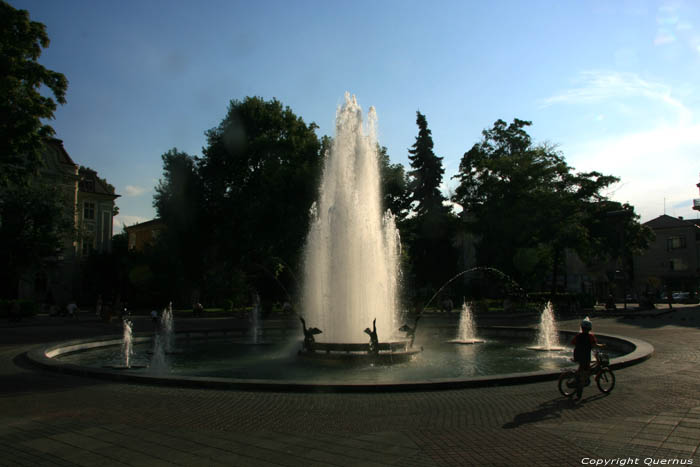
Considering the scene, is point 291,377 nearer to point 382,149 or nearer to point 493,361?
point 493,361

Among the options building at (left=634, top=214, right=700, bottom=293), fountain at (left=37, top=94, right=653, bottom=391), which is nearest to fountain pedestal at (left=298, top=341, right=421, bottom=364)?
fountain at (left=37, top=94, right=653, bottom=391)

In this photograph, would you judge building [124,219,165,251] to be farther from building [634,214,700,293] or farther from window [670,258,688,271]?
window [670,258,688,271]

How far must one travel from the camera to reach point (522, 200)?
150 feet

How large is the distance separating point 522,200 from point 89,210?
4933 cm

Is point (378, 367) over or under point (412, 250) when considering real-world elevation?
under

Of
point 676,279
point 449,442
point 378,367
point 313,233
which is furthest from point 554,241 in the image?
point 676,279

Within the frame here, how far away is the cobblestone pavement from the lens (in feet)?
19.2

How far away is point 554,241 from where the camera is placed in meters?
45.1

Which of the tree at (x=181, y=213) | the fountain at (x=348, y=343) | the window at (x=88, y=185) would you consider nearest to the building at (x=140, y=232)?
the window at (x=88, y=185)

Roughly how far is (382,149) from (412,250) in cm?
1727

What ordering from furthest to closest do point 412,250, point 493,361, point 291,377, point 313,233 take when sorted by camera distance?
1. point 412,250
2. point 313,233
3. point 493,361
4. point 291,377

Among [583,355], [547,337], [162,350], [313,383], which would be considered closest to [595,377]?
[583,355]

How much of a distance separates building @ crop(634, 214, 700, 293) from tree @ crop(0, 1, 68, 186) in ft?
274

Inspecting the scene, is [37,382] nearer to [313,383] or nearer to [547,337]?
[313,383]
